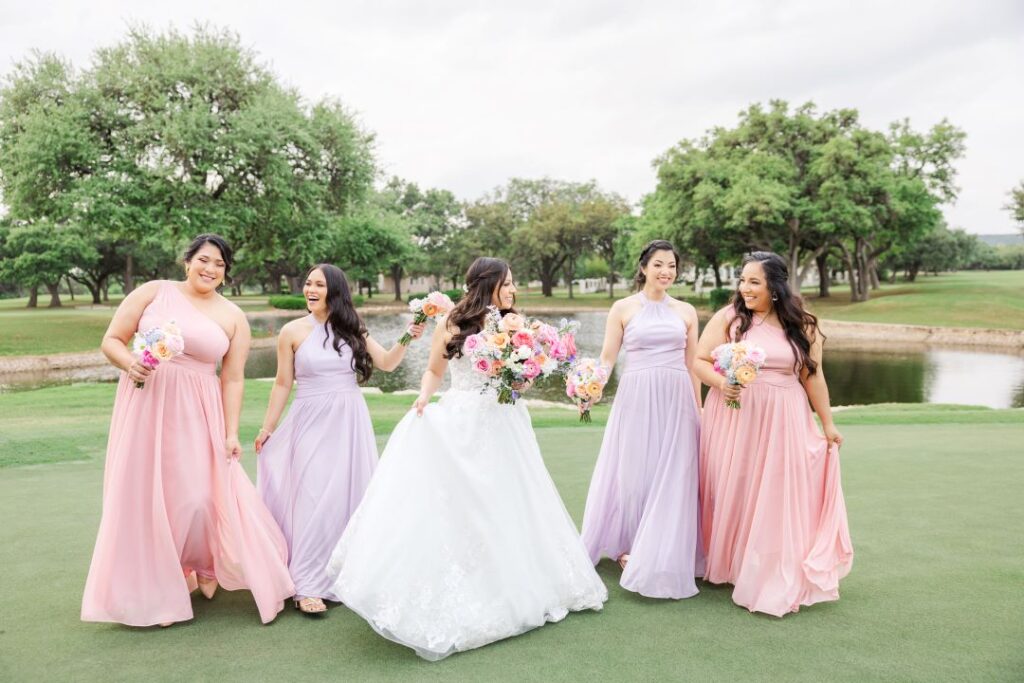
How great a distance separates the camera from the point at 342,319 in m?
5.30

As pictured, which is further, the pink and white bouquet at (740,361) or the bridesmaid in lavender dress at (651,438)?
the bridesmaid in lavender dress at (651,438)

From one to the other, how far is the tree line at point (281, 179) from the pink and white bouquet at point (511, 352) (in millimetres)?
31835

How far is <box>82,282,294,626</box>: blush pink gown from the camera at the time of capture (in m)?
4.56

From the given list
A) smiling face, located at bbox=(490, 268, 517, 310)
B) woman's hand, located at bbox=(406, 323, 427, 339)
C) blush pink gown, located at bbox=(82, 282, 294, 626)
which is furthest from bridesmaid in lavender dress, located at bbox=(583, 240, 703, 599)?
blush pink gown, located at bbox=(82, 282, 294, 626)

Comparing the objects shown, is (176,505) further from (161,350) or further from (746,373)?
(746,373)

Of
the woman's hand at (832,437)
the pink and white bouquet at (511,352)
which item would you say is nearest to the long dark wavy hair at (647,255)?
the pink and white bouquet at (511,352)

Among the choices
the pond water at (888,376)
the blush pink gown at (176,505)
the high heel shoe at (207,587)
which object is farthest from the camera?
the pond water at (888,376)

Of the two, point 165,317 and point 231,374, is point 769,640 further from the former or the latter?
point 165,317

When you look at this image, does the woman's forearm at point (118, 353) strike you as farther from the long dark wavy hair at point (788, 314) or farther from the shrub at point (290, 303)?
the shrub at point (290, 303)

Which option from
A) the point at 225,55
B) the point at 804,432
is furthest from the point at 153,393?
the point at 225,55

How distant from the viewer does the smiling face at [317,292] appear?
17.3 ft

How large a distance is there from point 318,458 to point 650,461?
8.30ft

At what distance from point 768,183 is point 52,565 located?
1821 inches

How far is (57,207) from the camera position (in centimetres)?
3250
